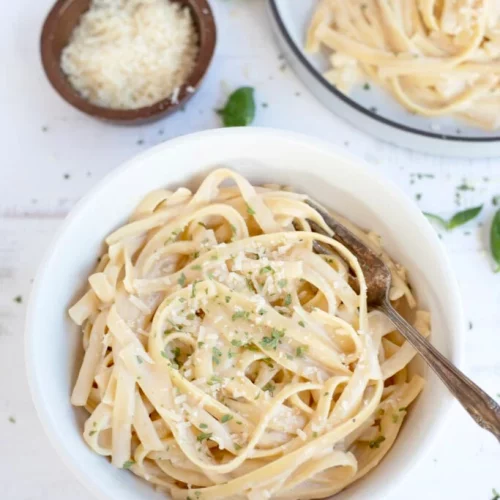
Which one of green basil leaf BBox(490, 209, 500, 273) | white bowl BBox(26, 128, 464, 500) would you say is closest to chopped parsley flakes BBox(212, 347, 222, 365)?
white bowl BBox(26, 128, 464, 500)

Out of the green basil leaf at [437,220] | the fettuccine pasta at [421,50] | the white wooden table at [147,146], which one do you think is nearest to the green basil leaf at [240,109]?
the white wooden table at [147,146]

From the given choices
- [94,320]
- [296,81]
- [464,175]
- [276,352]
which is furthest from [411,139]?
[94,320]

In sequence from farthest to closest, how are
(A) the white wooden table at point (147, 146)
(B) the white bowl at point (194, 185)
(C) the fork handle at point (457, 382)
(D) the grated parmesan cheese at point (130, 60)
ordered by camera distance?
1. (D) the grated parmesan cheese at point (130, 60)
2. (A) the white wooden table at point (147, 146)
3. (B) the white bowl at point (194, 185)
4. (C) the fork handle at point (457, 382)

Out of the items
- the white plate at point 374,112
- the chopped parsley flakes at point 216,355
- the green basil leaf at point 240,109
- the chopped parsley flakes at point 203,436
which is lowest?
the chopped parsley flakes at point 203,436

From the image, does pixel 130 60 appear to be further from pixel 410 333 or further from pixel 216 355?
pixel 410 333

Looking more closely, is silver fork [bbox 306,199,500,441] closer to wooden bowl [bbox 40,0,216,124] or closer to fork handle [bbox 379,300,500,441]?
fork handle [bbox 379,300,500,441]

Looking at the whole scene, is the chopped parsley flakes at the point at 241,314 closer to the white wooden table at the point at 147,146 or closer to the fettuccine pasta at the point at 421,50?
the white wooden table at the point at 147,146

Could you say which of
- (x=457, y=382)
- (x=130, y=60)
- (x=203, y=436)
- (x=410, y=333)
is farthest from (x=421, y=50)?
(x=203, y=436)
